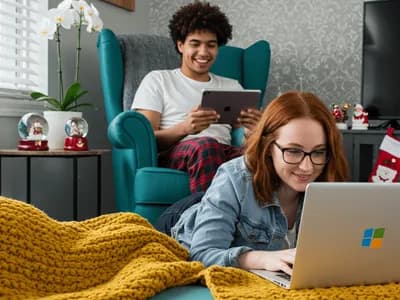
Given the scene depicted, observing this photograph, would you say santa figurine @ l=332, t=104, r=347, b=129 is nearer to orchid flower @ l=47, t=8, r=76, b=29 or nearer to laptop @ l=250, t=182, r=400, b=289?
orchid flower @ l=47, t=8, r=76, b=29

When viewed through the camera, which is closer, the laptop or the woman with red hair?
the laptop

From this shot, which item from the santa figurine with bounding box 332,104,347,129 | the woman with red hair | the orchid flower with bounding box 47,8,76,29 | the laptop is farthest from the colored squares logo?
the santa figurine with bounding box 332,104,347,129

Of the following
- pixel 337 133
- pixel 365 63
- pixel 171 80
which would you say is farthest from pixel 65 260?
pixel 365 63

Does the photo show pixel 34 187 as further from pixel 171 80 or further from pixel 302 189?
pixel 302 189

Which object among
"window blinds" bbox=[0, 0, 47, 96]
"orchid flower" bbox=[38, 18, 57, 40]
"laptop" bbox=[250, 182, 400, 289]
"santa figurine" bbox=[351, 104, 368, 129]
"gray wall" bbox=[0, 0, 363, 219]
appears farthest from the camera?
"gray wall" bbox=[0, 0, 363, 219]

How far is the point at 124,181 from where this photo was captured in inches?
95.7

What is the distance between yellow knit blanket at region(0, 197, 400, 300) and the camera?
36.1 inches

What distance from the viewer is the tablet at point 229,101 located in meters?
2.20

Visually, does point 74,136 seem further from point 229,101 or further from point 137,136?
point 229,101

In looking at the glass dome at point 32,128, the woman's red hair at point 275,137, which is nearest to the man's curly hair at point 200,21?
the glass dome at point 32,128

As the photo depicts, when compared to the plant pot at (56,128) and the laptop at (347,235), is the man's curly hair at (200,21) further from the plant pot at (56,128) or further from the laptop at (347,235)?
the laptop at (347,235)

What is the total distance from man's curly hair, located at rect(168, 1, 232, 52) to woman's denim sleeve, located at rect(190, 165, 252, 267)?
4.41ft

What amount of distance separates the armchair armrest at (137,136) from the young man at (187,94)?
0.07 m

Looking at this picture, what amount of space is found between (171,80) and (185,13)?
0.28 metres
